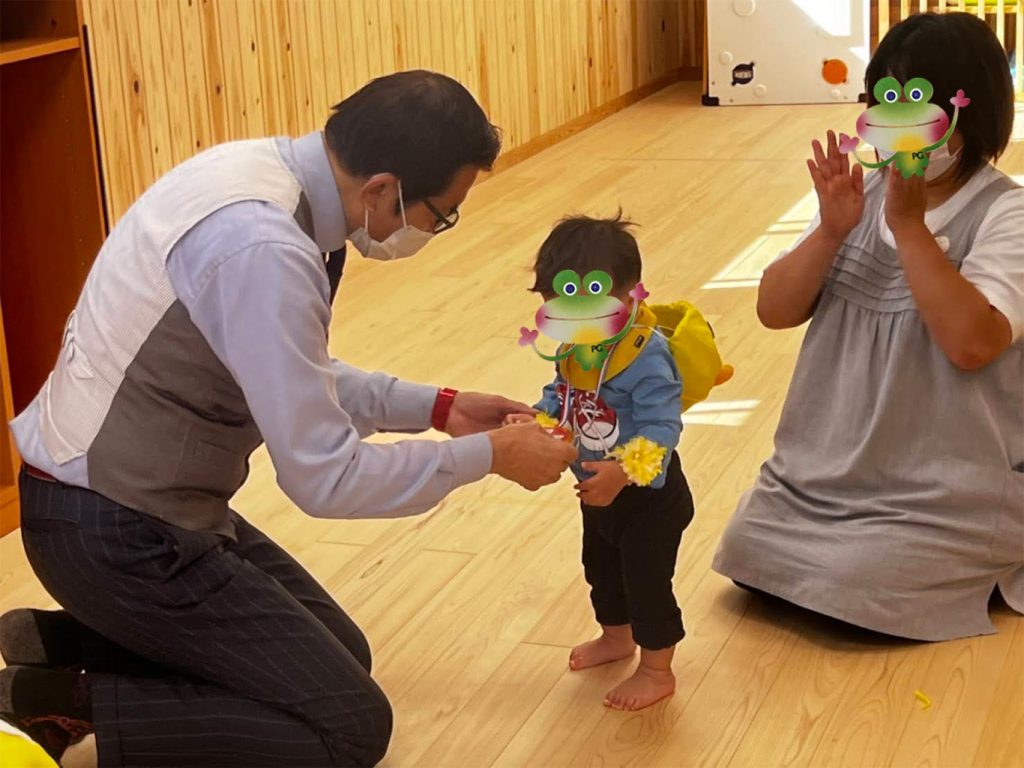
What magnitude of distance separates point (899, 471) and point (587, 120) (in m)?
4.31

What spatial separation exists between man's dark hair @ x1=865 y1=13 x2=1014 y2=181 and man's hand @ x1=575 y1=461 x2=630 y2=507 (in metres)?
0.63

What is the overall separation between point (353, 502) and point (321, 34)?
3047 millimetres

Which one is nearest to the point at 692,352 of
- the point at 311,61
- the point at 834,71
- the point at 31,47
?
the point at 31,47

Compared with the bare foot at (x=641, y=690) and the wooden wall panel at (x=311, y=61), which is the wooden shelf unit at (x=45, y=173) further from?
the bare foot at (x=641, y=690)

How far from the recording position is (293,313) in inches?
65.3

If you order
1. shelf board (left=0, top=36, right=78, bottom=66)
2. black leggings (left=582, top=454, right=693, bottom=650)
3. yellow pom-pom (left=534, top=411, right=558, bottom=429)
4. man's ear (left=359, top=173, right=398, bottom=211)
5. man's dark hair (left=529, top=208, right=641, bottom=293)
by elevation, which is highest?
shelf board (left=0, top=36, right=78, bottom=66)

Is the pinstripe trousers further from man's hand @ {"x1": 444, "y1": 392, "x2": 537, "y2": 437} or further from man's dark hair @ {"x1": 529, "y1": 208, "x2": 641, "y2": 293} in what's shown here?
man's dark hair @ {"x1": 529, "y1": 208, "x2": 641, "y2": 293}

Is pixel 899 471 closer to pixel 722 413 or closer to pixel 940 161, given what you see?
pixel 940 161

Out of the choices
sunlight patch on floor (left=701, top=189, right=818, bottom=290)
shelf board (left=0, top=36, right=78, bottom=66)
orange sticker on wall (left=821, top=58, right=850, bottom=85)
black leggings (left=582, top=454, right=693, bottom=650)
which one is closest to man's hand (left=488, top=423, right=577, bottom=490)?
black leggings (left=582, top=454, right=693, bottom=650)

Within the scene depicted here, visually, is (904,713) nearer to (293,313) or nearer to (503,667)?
(503,667)

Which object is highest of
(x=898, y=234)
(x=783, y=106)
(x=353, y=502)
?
(x=898, y=234)

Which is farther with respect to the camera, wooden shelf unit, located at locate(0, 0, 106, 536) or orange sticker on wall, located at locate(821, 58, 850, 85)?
orange sticker on wall, located at locate(821, 58, 850, 85)

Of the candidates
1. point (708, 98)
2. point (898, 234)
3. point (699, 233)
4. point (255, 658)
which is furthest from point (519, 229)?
point (255, 658)

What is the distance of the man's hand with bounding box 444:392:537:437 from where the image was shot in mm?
2053
